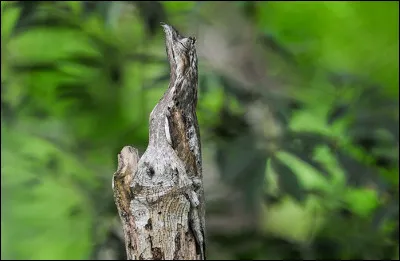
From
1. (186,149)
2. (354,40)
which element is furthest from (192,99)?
(354,40)

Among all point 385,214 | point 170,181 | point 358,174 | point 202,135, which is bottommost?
point 170,181

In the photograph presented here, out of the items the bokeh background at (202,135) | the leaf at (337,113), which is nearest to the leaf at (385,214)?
the bokeh background at (202,135)

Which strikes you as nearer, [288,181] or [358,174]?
[288,181]

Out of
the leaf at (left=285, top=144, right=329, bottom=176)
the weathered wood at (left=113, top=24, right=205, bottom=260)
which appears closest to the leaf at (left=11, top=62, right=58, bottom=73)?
the leaf at (left=285, top=144, right=329, bottom=176)

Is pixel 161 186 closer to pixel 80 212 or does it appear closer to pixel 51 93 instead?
pixel 80 212

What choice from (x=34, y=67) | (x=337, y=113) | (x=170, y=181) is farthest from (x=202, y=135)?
(x=170, y=181)

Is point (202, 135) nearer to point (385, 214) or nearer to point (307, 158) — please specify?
point (307, 158)
